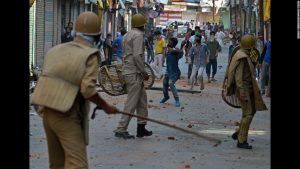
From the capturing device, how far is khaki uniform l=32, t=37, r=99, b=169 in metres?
7.07

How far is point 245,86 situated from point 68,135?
570cm

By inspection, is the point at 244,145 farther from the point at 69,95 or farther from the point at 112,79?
the point at 69,95

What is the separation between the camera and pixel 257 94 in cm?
1252

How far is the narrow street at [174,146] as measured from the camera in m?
10.8

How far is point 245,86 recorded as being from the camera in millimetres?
12438

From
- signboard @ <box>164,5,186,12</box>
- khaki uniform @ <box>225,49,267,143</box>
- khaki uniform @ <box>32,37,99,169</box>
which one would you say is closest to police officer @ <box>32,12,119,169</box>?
khaki uniform @ <box>32,37,99,169</box>

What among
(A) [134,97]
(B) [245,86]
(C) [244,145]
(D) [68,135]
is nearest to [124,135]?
(A) [134,97]

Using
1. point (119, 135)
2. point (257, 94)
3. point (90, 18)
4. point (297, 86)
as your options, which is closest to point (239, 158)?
point (257, 94)

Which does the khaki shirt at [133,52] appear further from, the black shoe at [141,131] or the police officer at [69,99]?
the police officer at [69,99]

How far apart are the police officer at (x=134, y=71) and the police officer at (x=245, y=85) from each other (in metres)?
1.36

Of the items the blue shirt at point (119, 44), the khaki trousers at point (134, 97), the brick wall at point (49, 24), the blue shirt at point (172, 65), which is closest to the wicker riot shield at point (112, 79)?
the khaki trousers at point (134, 97)
